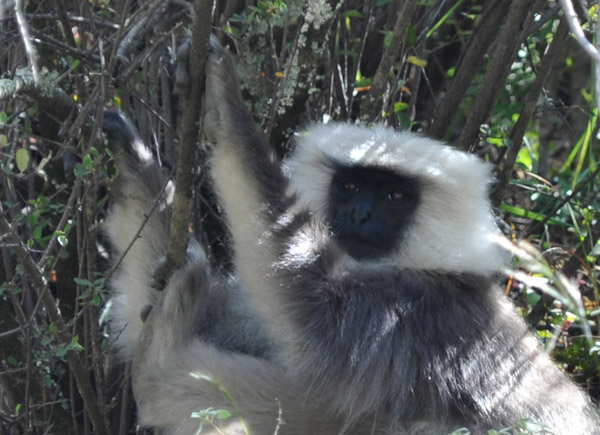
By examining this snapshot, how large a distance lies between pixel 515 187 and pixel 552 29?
3.21ft

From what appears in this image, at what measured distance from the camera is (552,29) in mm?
5164

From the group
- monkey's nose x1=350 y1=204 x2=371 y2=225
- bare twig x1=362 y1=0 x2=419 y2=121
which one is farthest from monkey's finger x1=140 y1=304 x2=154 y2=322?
bare twig x1=362 y1=0 x2=419 y2=121

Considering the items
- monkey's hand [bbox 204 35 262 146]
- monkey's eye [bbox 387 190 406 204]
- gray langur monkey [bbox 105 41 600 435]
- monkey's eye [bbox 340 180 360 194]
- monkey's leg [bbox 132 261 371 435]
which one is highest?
monkey's hand [bbox 204 35 262 146]

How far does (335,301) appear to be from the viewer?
3.49m

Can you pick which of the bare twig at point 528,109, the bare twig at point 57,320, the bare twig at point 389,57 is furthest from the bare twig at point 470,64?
the bare twig at point 57,320

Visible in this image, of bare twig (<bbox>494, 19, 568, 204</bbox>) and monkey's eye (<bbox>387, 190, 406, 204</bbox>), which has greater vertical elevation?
bare twig (<bbox>494, 19, 568, 204</bbox>)

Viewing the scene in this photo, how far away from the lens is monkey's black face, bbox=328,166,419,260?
12.5 ft

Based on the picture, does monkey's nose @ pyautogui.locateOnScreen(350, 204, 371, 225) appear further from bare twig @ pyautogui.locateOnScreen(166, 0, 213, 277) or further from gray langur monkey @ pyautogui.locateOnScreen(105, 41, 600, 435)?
bare twig @ pyautogui.locateOnScreen(166, 0, 213, 277)

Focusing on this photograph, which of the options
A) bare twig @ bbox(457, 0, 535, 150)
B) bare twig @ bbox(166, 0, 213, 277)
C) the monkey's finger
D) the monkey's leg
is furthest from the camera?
bare twig @ bbox(457, 0, 535, 150)

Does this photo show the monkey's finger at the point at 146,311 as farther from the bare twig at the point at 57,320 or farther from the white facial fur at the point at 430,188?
the white facial fur at the point at 430,188

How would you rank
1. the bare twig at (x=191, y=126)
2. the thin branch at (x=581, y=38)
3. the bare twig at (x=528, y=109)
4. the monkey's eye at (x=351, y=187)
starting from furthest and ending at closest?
the bare twig at (x=528, y=109) → the monkey's eye at (x=351, y=187) → the bare twig at (x=191, y=126) → the thin branch at (x=581, y=38)

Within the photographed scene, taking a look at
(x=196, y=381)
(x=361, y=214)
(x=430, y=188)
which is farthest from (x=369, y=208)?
(x=196, y=381)

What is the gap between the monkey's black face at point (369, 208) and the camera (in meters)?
3.80

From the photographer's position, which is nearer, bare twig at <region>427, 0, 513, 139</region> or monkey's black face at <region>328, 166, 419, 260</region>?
monkey's black face at <region>328, 166, 419, 260</region>
